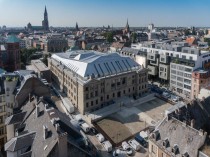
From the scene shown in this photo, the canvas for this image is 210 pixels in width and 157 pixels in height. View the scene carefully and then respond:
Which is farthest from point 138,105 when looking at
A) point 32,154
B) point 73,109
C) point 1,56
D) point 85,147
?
point 1,56

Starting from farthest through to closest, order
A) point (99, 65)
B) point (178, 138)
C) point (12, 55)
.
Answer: point (12, 55) → point (99, 65) → point (178, 138)

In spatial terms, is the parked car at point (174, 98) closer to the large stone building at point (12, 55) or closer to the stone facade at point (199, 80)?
the stone facade at point (199, 80)

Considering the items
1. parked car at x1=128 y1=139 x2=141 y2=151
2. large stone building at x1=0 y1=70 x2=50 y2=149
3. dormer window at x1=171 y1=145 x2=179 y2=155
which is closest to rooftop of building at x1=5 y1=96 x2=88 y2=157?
large stone building at x1=0 y1=70 x2=50 y2=149

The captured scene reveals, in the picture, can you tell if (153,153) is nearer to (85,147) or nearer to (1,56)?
(85,147)

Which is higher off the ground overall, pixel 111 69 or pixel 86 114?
pixel 111 69

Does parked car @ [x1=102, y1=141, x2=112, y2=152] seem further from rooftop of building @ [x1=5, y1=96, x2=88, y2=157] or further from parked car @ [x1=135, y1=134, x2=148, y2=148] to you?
rooftop of building @ [x1=5, y1=96, x2=88, y2=157]

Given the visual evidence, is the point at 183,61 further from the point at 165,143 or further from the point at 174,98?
the point at 165,143

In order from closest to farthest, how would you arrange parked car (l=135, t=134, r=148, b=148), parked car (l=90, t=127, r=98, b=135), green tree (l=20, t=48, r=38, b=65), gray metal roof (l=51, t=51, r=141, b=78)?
parked car (l=135, t=134, r=148, b=148), parked car (l=90, t=127, r=98, b=135), gray metal roof (l=51, t=51, r=141, b=78), green tree (l=20, t=48, r=38, b=65)

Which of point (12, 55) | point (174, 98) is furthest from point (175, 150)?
point (12, 55)
